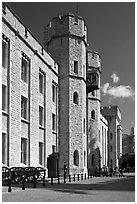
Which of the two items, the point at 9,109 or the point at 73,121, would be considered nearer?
the point at 9,109

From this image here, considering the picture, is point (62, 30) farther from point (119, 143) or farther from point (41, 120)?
point (119, 143)

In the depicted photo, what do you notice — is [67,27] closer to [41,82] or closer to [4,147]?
[41,82]

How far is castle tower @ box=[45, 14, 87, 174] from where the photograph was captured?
113 ft

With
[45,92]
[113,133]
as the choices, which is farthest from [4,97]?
[113,133]

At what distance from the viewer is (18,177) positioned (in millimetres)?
21141

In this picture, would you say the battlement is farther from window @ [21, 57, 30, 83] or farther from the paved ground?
the paved ground

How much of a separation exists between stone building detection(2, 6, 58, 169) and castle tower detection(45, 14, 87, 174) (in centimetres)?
91

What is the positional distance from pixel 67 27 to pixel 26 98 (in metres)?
12.0

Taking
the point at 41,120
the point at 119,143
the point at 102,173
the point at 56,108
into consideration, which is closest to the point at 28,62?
the point at 41,120

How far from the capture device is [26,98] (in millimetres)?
26594

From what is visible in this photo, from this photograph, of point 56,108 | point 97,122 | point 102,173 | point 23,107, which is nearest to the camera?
point 23,107

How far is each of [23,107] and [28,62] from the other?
3.37 metres

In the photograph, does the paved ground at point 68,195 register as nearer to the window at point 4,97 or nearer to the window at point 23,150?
the window at point 4,97

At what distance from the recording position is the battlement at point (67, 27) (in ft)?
118
